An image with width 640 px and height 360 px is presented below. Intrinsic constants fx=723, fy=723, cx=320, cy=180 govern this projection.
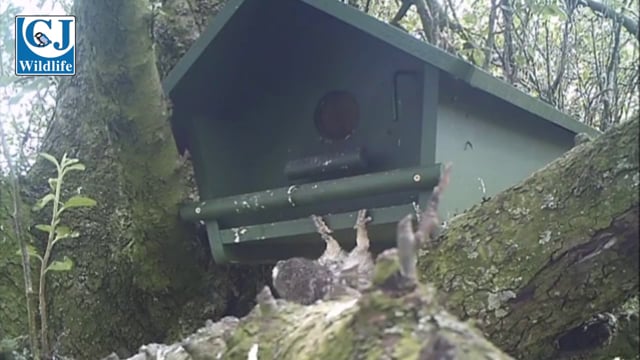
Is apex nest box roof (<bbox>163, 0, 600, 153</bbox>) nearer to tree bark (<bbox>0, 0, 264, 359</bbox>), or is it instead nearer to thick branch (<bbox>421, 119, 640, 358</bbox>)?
tree bark (<bbox>0, 0, 264, 359</bbox>)

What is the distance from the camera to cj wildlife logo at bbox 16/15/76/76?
1.87m

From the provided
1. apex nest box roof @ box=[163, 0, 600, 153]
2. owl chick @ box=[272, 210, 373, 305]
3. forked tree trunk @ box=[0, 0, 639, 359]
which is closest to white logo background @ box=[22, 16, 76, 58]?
forked tree trunk @ box=[0, 0, 639, 359]

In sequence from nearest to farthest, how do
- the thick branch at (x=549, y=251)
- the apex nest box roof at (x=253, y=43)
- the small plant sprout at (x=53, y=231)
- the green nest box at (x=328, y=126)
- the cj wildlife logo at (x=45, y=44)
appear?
the thick branch at (x=549, y=251), the small plant sprout at (x=53, y=231), the green nest box at (x=328, y=126), the apex nest box roof at (x=253, y=43), the cj wildlife logo at (x=45, y=44)

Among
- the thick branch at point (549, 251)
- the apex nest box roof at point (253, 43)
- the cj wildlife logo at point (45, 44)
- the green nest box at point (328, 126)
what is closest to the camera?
the thick branch at point (549, 251)

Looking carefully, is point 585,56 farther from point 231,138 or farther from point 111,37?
point 111,37

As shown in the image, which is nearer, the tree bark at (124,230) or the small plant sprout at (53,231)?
the small plant sprout at (53,231)

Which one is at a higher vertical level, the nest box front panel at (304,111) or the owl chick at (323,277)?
the nest box front panel at (304,111)

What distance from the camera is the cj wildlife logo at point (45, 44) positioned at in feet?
6.14

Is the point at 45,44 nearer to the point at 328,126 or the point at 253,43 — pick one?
the point at 253,43

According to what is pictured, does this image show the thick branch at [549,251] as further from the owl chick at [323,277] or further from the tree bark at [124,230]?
the tree bark at [124,230]

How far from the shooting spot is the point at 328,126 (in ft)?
5.77

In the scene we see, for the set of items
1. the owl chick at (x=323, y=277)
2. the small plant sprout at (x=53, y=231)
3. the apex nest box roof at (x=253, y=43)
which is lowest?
the owl chick at (x=323, y=277)

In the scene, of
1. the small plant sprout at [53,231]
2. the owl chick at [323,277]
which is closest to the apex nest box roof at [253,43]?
the small plant sprout at [53,231]

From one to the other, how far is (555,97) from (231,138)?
1.04 m
